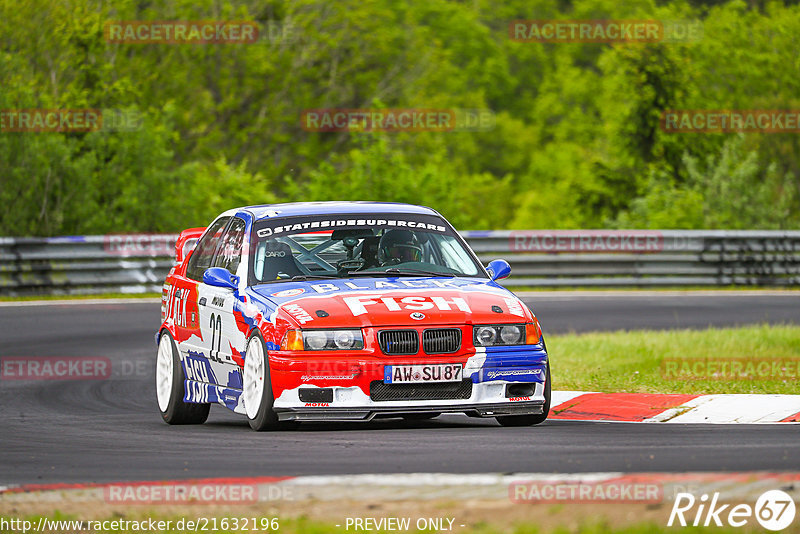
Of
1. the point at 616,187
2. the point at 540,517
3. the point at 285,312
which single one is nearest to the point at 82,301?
the point at 285,312

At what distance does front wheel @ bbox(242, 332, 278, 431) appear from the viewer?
906 cm

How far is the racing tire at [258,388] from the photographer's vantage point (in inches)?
357

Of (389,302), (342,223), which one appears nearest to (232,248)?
(342,223)

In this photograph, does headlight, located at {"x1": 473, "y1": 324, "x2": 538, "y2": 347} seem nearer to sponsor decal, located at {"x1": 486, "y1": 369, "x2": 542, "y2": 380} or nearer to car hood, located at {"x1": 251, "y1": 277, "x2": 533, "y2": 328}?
car hood, located at {"x1": 251, "y1": 277, "x2": 533, "y2": 328}

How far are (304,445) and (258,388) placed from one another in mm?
865

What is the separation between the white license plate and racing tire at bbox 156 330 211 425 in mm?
2257

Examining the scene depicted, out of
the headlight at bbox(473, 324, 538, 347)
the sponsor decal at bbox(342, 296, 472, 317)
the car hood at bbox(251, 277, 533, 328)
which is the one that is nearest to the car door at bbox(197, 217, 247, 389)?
the car hood at bbox(251, 277, 533, 328)

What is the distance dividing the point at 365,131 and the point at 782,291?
889 cm

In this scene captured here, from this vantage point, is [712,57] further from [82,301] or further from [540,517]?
[540,517]

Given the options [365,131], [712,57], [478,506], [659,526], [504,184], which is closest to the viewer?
[659,526]

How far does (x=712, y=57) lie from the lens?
53.4 meters

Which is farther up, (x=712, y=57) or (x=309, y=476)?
(x=712, y=57)

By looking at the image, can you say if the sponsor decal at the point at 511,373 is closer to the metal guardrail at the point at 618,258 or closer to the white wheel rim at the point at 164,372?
the white wheel rim at the point at 164,372

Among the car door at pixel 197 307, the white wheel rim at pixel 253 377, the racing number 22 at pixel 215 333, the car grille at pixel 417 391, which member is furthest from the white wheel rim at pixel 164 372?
the car grille at pixel 417 391
